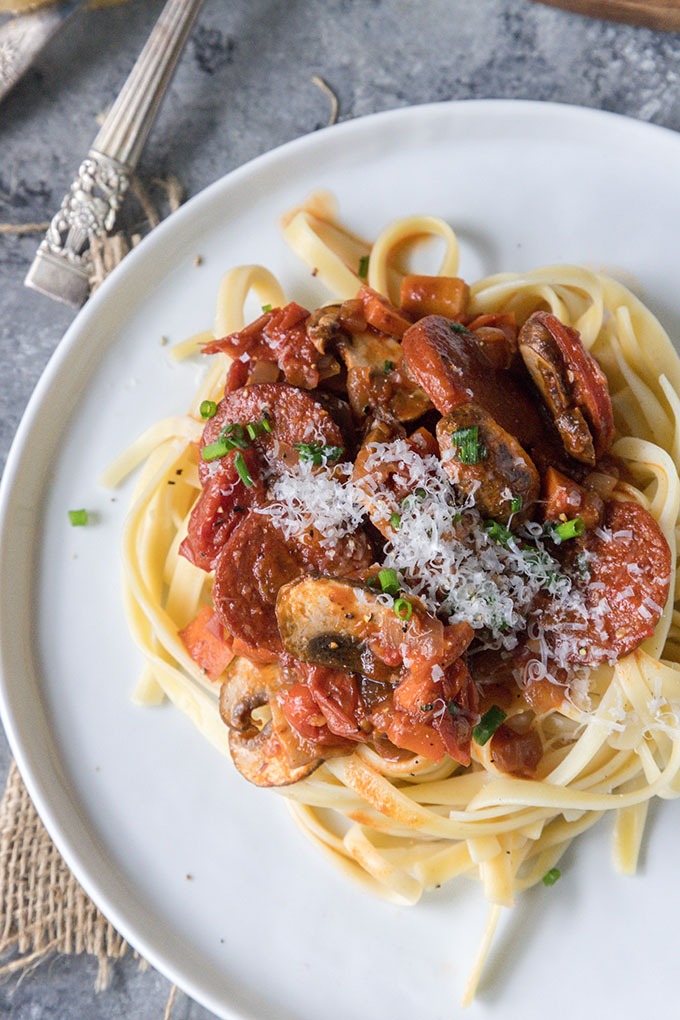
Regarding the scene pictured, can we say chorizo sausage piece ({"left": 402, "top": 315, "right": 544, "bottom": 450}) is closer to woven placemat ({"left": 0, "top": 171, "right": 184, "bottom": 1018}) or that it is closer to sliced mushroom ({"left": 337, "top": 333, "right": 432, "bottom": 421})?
sliced mushroom ({"left": 337, "top": 333, "right": 432, "bottom": 421})

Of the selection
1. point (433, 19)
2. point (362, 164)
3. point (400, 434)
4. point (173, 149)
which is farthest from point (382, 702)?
point (433, 19)

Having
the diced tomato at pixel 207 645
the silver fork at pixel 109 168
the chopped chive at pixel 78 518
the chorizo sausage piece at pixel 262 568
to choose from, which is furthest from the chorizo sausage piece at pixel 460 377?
the silver fork at pixel 109 168

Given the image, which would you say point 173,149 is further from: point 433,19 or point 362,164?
point 433,19

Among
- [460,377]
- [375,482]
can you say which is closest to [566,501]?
[460,377]

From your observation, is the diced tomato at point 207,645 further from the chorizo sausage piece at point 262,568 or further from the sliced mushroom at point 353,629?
the sliced mushroom at point 353,629

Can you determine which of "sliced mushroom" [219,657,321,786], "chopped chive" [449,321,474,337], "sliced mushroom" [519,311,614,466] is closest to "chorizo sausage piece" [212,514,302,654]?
"sliced mushroom" [219,657,321,786]

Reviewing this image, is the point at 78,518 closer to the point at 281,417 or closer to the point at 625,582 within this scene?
the point at 281,417
